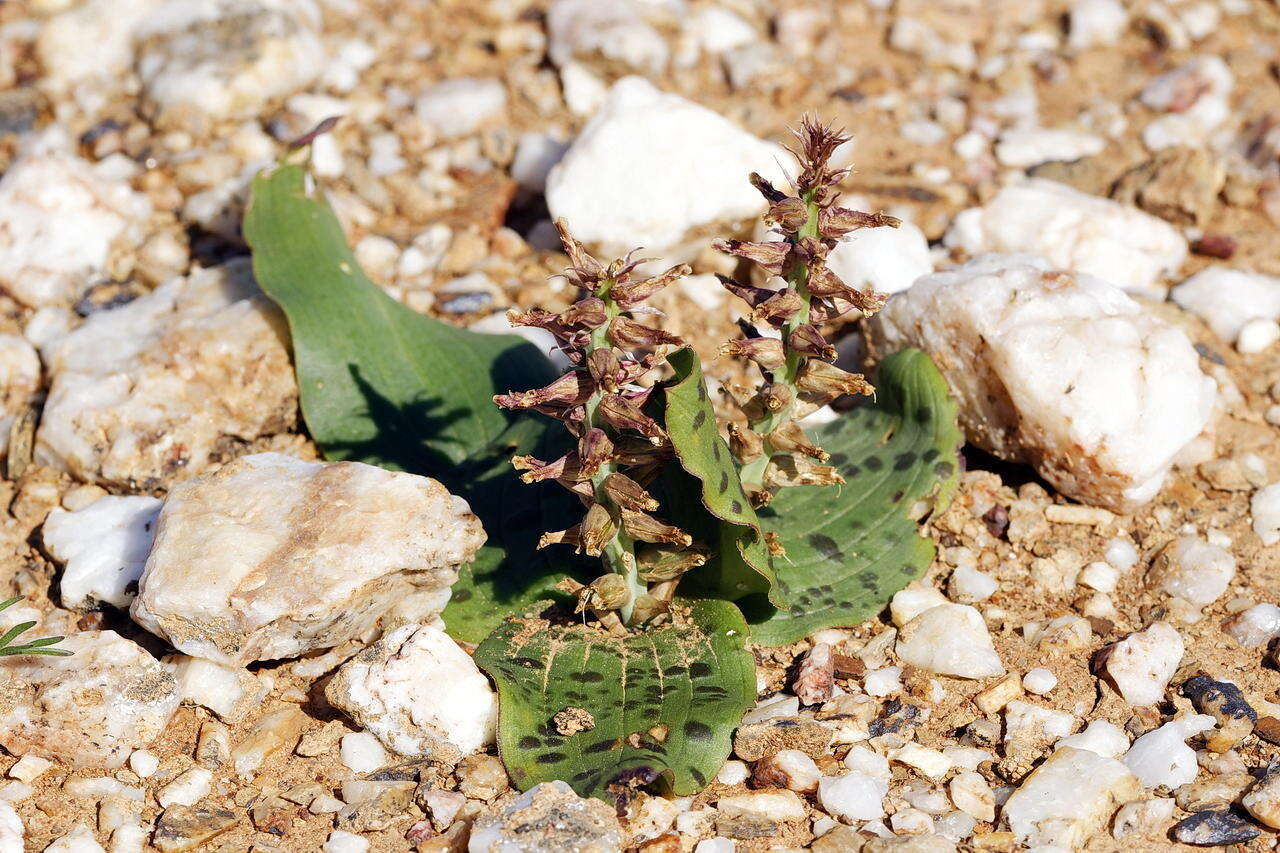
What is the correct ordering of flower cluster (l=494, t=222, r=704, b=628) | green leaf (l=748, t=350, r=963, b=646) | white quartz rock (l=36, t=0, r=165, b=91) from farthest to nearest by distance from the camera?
white quartz rock (l=36, t=0, r=165, b=91)
green leaf (l=748, t=350, r=963, b=646)
flower cluster (l=494, t=222, r=704, b=628)

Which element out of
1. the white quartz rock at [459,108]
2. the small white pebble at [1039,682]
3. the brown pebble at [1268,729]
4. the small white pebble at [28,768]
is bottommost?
the small white pebble at [28,768]

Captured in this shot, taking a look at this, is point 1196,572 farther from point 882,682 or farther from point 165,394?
point 165,394

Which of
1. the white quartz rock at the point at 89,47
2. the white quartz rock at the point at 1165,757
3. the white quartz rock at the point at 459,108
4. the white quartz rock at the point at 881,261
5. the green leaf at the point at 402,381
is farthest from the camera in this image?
the white quartz rock at the point at 89,47

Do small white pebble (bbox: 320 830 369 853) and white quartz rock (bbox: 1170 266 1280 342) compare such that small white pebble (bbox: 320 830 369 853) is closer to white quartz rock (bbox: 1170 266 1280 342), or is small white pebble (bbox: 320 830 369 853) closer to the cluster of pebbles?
the cluster of pebbles

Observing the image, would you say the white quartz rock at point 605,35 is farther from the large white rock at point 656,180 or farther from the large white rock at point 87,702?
the large white rock at point 87,702

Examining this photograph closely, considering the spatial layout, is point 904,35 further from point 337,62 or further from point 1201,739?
point 1201,739

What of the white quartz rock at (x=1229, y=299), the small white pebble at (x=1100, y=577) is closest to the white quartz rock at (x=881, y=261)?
the white quartz rock at (x=1229, y=299)

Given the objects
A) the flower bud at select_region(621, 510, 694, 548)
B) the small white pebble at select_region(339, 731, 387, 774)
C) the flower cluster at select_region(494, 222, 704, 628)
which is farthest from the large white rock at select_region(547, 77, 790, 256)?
the small white pebble at select_region(339, 731, 387, 774)
